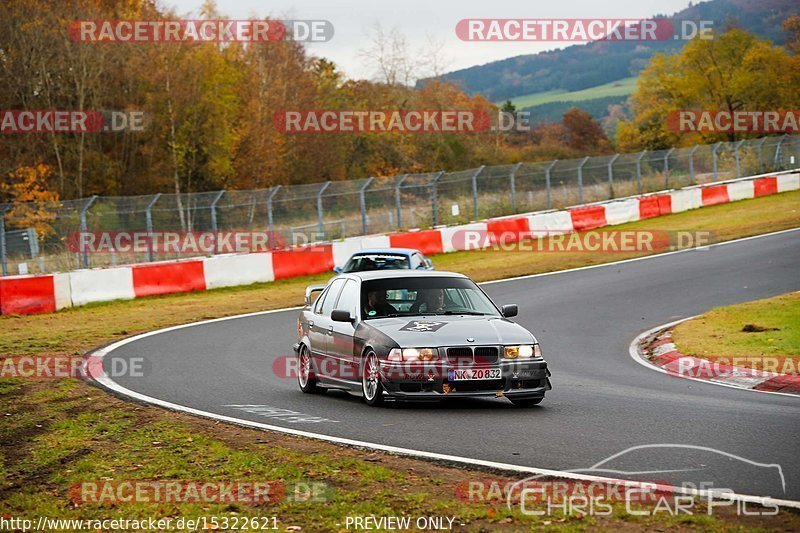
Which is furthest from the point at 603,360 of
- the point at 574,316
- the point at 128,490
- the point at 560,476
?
the point at 128,490

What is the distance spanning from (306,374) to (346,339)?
3.99 feet

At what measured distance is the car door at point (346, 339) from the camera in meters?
11.6

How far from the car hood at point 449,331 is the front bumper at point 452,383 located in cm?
23

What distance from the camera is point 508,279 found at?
27.4 m

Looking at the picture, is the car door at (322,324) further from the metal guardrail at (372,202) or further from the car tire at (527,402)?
the metal guardrail at (372,202)

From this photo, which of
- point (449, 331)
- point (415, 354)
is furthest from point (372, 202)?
point (415, 354)

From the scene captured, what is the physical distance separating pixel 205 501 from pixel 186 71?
51.4m

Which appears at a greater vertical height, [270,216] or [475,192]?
[475,192]

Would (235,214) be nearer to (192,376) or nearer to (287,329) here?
(287,329)

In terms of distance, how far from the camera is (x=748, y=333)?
16.0m

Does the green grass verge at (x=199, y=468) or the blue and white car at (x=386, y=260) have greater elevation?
the blue and white car at (x=386, y=260)

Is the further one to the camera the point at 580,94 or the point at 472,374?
the point at 580,94

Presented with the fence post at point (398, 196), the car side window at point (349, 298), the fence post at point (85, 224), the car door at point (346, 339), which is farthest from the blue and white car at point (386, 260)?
the fence post at point (398, 196)

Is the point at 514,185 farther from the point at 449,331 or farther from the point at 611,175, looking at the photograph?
the point at 449,331
